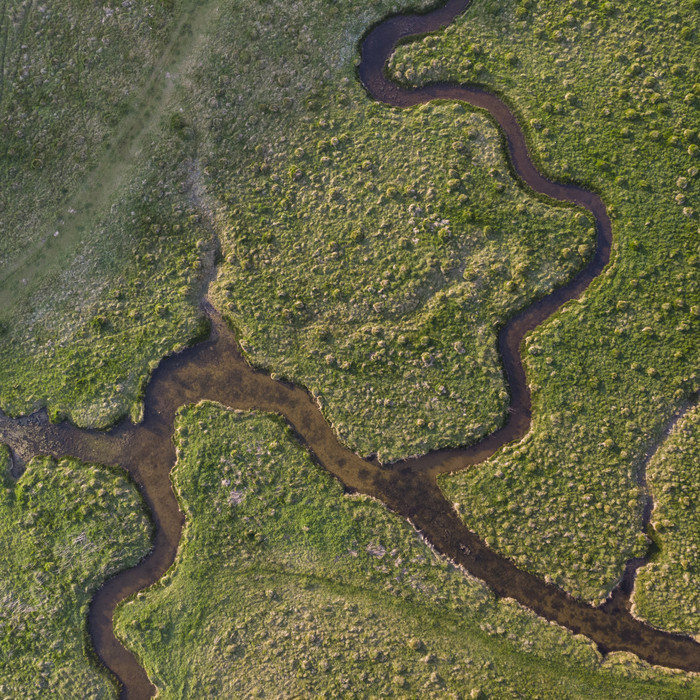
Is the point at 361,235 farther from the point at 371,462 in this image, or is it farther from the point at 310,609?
the point at 310,609

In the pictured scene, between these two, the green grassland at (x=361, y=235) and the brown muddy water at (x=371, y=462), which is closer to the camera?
the brown muddy water at (x=371, y=462)

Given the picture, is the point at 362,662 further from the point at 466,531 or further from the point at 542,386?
the point at 542,386

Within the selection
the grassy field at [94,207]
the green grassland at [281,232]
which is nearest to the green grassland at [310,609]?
the green grassland at [281,232]

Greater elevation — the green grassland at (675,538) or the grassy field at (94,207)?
the grassy field at (94,207)

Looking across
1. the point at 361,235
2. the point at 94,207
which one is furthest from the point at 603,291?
the point at 94,207

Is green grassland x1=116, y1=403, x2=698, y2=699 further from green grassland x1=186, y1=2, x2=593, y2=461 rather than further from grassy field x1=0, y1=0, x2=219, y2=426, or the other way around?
grassy field x1=0, y1=0, x2=219, y2=426

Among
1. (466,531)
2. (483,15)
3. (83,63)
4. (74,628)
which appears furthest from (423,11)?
(74,628)

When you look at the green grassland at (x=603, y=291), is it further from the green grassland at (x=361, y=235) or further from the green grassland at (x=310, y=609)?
the green grassland at (x=310, y=609)
